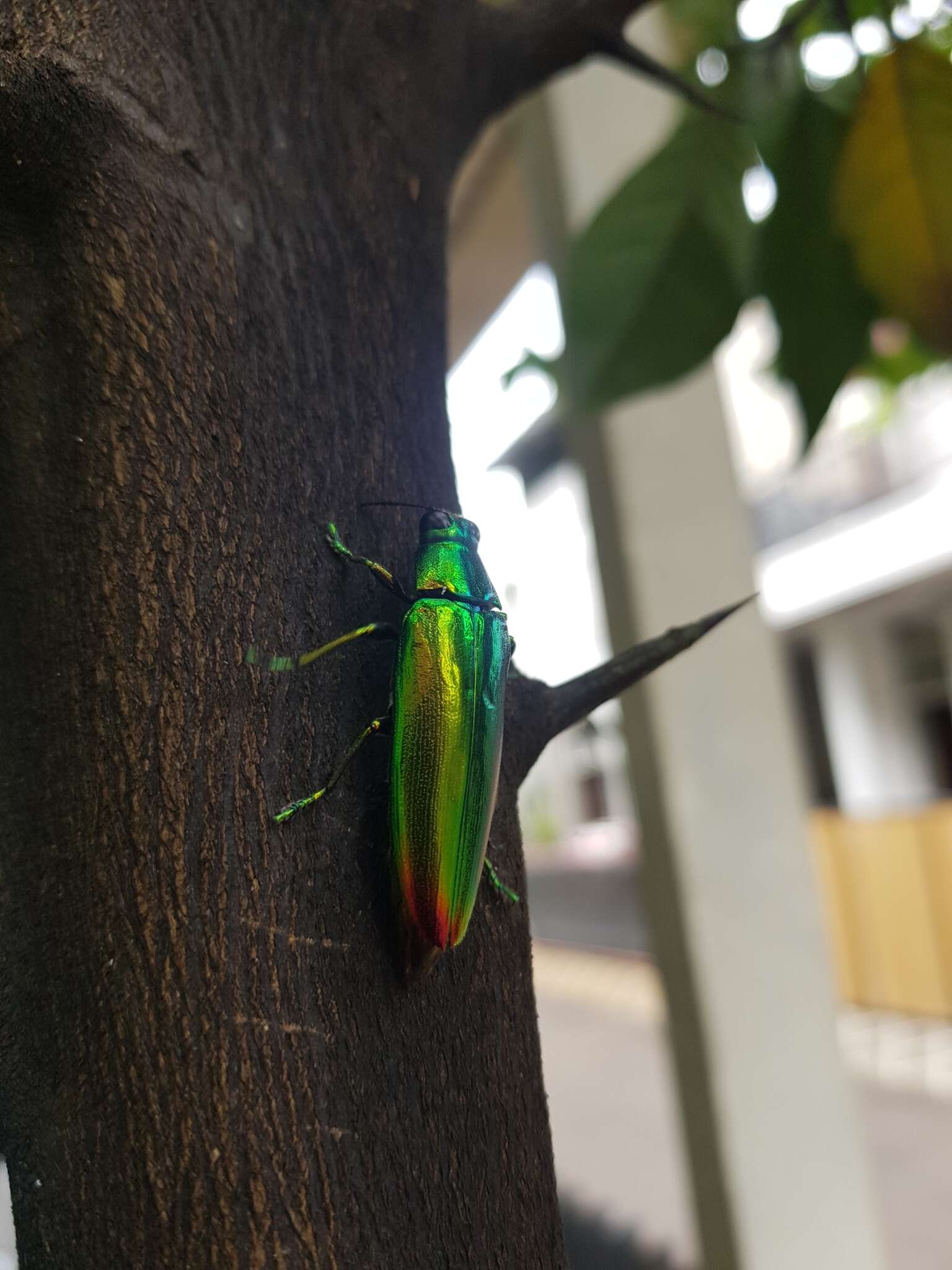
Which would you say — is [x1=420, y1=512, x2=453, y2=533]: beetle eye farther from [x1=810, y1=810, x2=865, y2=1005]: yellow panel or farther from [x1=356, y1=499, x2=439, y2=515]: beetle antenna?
[x1=810, y1=810, x2=865, y2=1005]: yellow panel

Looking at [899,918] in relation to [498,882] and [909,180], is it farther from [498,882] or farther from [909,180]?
[498,882]

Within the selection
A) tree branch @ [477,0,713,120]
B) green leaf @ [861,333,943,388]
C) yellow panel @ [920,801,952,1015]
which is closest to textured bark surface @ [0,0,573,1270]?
tree branch @ [477,0,713,120]

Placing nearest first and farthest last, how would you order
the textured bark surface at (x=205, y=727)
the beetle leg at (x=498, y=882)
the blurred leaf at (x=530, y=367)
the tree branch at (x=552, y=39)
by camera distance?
the textured bark surface at (x=205, y=727)
the beetle leg at (x=498, y=882)
the tree branch at (x=552, y=39)
the blurred leaf at (x=530, y=367)

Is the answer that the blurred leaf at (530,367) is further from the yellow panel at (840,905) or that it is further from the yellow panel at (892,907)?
the yellow panel at (840,905)

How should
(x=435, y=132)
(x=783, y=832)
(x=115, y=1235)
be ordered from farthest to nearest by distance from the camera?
(x=783, y=832), (x=435, y=132), (x=115, y=1235)

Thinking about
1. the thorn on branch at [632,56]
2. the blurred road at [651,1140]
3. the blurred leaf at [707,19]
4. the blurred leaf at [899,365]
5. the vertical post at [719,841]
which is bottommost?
the blurred road at [651,1140]

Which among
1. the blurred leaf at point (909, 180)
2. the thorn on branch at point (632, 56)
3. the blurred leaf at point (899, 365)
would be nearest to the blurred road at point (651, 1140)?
the blurred leaf at point (899, 365)

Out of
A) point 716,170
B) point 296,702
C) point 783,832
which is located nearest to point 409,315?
point 296,702

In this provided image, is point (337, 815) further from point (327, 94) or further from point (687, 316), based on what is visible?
point (687, 316)
